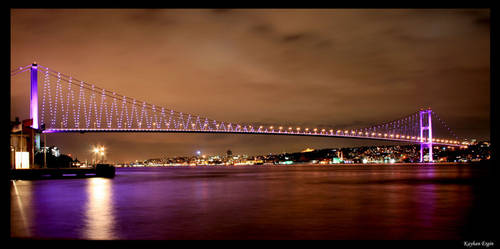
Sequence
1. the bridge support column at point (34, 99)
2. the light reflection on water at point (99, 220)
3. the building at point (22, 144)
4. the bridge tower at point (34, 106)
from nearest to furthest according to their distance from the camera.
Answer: the light reflection on water at point (99, 220) → the building at point (22, 144) → the bridge tower at point (34, 106) → the bridge support column at point (34, 99)

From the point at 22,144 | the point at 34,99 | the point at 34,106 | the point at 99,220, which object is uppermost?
the point at 34,99

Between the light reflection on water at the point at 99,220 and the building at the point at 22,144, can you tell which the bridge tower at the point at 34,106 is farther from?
the light reflection on water at the point at 99,220

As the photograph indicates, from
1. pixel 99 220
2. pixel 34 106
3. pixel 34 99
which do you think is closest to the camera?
pixel 99 220

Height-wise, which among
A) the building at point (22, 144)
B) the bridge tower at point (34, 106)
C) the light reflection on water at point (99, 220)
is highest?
the bridge tower at point (34, 106)

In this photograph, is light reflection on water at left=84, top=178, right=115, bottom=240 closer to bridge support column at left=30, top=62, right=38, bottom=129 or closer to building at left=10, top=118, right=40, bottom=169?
building at left=10, top=118, right=40, bottom=169

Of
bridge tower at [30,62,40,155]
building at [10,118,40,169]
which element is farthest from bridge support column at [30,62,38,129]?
building at [10,118,40,169]

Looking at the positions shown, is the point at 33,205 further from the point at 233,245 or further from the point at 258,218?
the point at 233,245

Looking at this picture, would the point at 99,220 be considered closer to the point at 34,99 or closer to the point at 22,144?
the point at 22,144

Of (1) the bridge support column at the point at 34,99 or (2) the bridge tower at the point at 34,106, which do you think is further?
(1) the bridge support column at the point at 34,99

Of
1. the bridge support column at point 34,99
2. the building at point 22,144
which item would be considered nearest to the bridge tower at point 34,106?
the bridge support column at point 34,99

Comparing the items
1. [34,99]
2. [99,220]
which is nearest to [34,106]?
[34,99]

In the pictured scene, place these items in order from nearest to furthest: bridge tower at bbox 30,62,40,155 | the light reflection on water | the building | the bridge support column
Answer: the light reflection on water < the building < bridge tower at bbox 30,62,40,155 < the bridge support column

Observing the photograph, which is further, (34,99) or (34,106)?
(34,99)
